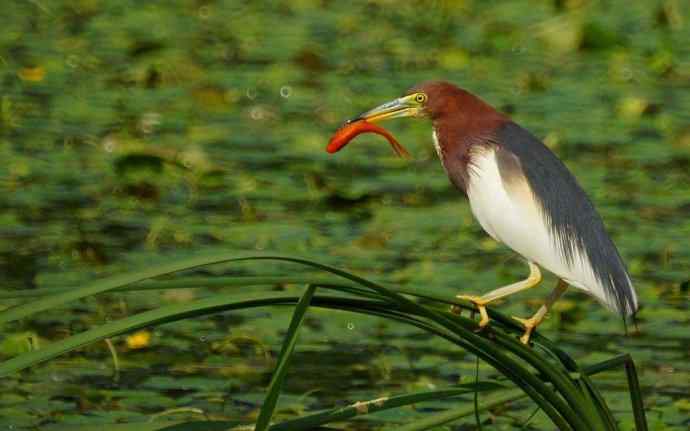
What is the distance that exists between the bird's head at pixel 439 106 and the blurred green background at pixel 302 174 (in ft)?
3.07

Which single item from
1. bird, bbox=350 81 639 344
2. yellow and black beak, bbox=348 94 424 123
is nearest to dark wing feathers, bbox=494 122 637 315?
bird, bbox=350 81 639 344

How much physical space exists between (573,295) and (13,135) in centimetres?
257

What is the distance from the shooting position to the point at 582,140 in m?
6.81

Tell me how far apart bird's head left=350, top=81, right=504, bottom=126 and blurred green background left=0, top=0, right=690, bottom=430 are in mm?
935

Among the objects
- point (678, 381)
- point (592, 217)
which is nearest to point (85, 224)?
point (678, 381)

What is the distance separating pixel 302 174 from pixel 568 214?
3027mm

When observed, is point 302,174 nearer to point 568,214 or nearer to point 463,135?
point 463,135

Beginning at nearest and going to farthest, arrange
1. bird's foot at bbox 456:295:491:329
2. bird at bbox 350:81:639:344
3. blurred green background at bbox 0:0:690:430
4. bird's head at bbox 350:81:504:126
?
bird's foot at bbox 456:295:491:329, bird at bbox 350:81:639:344, bird's head at bbox 350:81:504:126, blurred green background at bbox 0:0:690:430

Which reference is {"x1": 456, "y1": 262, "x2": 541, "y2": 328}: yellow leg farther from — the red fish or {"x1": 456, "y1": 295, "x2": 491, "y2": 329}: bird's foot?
the red fish

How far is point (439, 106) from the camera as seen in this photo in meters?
3.39

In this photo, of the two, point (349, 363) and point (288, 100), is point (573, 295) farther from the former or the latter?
point (288, 100)

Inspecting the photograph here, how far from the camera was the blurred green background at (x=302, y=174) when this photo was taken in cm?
434

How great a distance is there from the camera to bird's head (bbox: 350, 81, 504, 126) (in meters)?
3.36

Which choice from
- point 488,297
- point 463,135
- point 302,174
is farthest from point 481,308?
point 302,174
